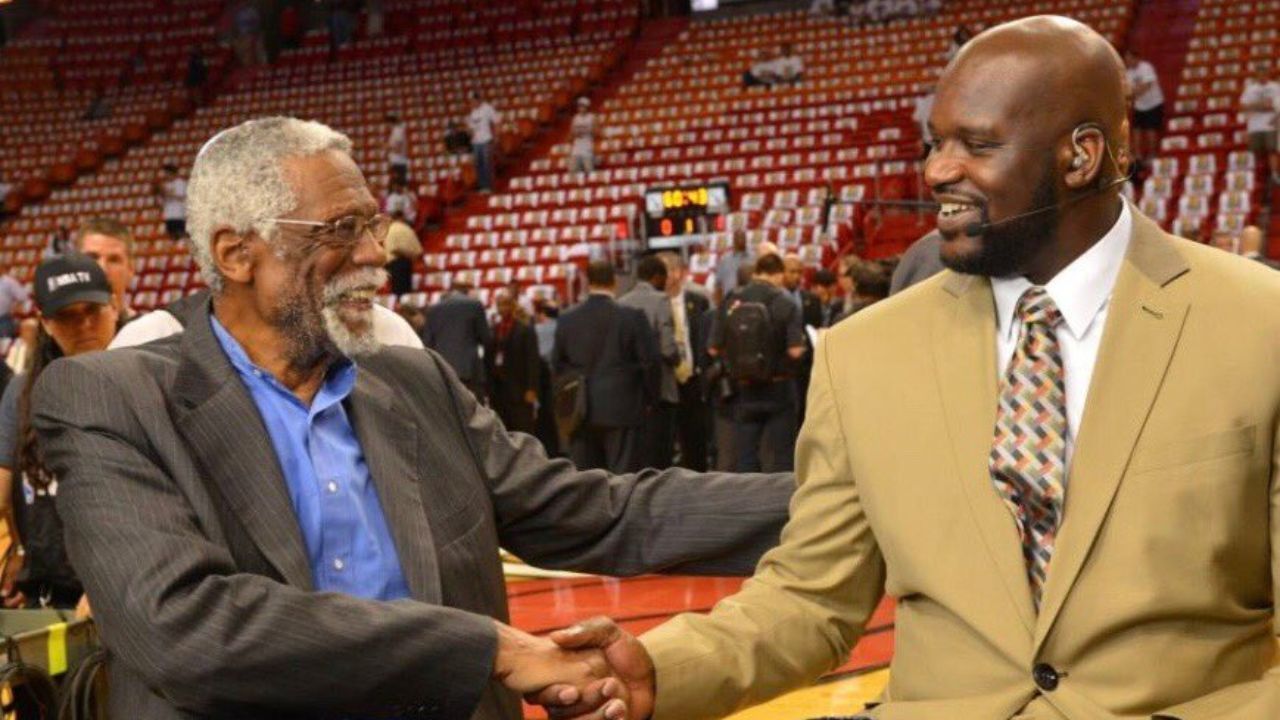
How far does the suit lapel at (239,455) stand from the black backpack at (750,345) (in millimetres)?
7619

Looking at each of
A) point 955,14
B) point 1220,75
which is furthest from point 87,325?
point 955,14

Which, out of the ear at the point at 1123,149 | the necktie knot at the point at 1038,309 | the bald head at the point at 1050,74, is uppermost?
the bald head at the point at 1050,74

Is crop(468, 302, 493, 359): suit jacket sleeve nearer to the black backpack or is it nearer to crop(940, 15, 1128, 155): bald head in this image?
the black backpack

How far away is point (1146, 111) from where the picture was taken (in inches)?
744

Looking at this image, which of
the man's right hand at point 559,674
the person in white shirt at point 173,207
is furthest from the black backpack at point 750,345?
the person in white shirt at point 173,207

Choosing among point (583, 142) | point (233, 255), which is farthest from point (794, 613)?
point (583, 142)

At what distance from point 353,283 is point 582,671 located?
77cm

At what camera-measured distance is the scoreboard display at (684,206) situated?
1795 cm

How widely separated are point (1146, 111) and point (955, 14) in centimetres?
549

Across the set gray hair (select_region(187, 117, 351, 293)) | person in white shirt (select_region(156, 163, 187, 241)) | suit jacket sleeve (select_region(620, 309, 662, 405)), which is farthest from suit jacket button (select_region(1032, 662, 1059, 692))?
person in white shirt (select_region(156, 163, 187, 241))

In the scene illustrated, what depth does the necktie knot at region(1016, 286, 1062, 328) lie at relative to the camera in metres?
2.45

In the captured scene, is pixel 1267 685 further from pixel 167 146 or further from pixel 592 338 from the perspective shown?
pixel 167 146

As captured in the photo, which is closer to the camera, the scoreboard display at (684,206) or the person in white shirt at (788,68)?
the scoreboard display at (684,206)

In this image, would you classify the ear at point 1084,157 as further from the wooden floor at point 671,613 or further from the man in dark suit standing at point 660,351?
the man in dark suit standing at point 660,351
